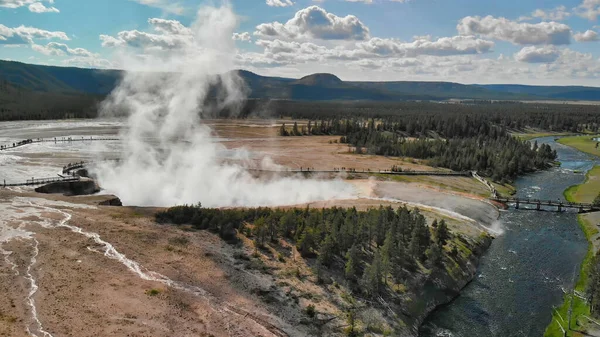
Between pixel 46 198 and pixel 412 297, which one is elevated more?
pixel 46 198

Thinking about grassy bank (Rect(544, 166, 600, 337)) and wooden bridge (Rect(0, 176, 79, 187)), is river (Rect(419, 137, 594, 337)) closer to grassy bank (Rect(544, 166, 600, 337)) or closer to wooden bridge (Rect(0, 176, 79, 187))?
grassy bank (Rect(544, 166, 600, 337))

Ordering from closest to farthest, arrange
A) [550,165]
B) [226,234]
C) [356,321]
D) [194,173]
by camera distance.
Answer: [356,321], [226,234], [194,173], [550,165]

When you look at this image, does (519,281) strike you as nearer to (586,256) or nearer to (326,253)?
(586,256)

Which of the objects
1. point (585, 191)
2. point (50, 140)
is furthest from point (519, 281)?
point (50, 140)

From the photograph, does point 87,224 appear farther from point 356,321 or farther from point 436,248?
point 436,248

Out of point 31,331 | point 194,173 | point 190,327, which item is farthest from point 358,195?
point 31,331

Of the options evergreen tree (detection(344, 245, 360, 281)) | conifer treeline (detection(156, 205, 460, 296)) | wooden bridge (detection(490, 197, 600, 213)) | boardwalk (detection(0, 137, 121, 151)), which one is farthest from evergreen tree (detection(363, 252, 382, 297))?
boardwalk (detection(0, 137, 121, 151))
